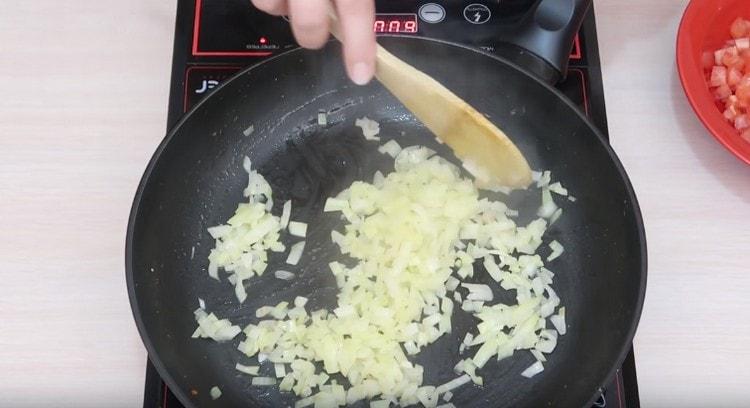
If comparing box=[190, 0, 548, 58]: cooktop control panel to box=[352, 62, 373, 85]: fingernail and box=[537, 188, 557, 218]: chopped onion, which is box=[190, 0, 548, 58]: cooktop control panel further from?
box=[352, 62, 373, 85]: fingernail

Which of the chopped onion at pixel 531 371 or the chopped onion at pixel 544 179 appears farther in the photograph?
the chopped onion at pixel 544 179

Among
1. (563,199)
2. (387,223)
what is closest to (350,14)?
(387,223)

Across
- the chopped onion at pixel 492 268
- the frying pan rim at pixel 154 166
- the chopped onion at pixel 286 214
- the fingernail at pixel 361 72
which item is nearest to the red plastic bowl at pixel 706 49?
the frying pan rim at pixel 154 166

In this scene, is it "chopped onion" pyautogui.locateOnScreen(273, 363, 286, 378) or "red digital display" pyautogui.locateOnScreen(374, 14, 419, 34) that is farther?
"red digital display" pyautogui.locateOnScreen(374, 14, 419, 34)

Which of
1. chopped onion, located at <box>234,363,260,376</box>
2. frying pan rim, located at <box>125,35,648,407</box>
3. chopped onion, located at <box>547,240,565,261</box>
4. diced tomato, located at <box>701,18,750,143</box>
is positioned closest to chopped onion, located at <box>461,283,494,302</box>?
chopped onion, located at <box>547,240,565,261</box>

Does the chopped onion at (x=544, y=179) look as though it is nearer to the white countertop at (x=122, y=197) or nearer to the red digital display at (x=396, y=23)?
the white countertop at (x=122, y=197)

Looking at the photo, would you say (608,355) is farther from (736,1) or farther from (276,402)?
(736,1)
